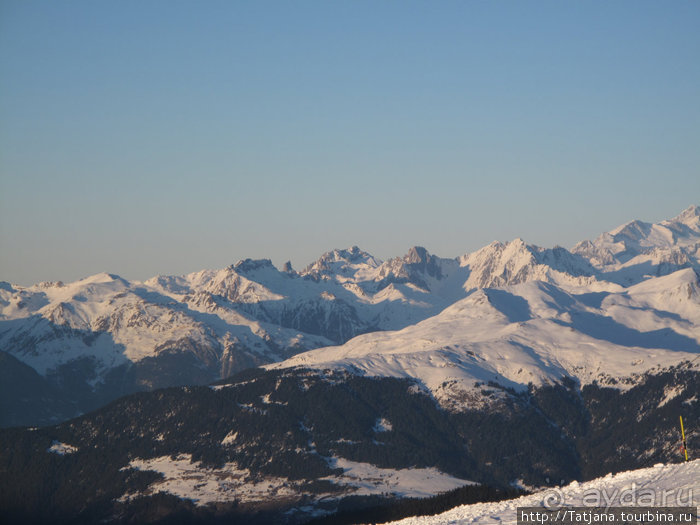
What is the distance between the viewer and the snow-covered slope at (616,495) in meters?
139

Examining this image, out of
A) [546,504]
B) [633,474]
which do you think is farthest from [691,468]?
[546,504]

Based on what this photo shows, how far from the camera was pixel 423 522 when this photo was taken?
16062cm

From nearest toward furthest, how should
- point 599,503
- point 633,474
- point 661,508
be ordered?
point 661,508
point 599,503
point 633,474

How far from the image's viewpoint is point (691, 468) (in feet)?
488

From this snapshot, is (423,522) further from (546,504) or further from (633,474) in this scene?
(633,474)

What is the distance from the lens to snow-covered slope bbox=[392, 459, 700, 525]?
138875mm

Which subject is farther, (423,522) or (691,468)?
(423,522)

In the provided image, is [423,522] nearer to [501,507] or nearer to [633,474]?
[501,507]

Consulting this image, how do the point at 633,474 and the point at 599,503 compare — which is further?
the point at 633,474

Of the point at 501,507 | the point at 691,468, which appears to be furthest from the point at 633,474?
the point at 501,507

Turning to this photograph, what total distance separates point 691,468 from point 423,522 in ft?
131

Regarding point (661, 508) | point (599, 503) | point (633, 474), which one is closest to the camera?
point (661, 508)

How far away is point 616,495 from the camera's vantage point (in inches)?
5719

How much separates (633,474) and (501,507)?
2008 centimetres
